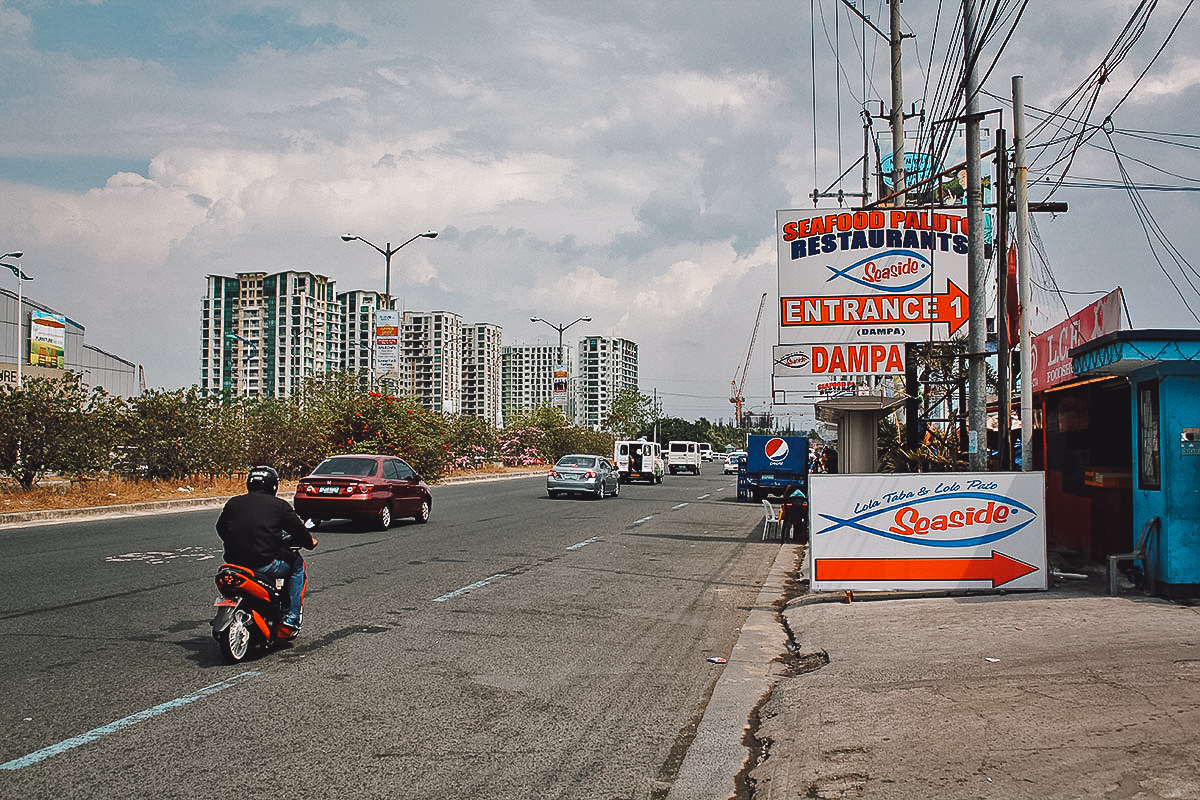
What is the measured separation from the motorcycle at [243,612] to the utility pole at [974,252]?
863cm

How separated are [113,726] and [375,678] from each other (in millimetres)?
1879

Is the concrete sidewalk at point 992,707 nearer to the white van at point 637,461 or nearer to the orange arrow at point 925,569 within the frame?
the orange arrow at point 925,569

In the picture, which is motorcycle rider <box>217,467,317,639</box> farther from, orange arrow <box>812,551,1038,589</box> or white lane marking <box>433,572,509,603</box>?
orange arrow <box>812,551,1038,589</box>

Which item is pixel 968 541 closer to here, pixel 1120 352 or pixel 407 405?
pixel 1120 352

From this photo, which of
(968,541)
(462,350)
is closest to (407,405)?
(968,541)

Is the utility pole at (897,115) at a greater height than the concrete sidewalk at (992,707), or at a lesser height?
greater

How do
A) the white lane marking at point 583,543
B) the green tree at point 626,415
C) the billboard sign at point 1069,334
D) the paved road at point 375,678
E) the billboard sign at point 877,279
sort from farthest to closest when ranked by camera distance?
the green tree at point 626,415, the billboard sign at point 877,279, the white lane marking at point 583,543, the billboard sign at point 1069,334, the paved road at point 375,678

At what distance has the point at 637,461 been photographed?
4769 centimetres

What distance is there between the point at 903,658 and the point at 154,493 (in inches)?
957

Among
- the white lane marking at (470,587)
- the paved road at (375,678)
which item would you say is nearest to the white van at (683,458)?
the paved road at (375,678)

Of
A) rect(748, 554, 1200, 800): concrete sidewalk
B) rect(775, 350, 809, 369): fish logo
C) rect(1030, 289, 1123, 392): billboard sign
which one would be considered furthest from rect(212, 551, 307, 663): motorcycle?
rect(775, 350, 809, 369): fish logo

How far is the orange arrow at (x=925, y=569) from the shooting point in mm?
10789

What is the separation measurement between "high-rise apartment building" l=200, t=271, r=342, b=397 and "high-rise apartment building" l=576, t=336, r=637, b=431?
5403 centimetres

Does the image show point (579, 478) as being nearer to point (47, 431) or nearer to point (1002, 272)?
point (47, 431)
